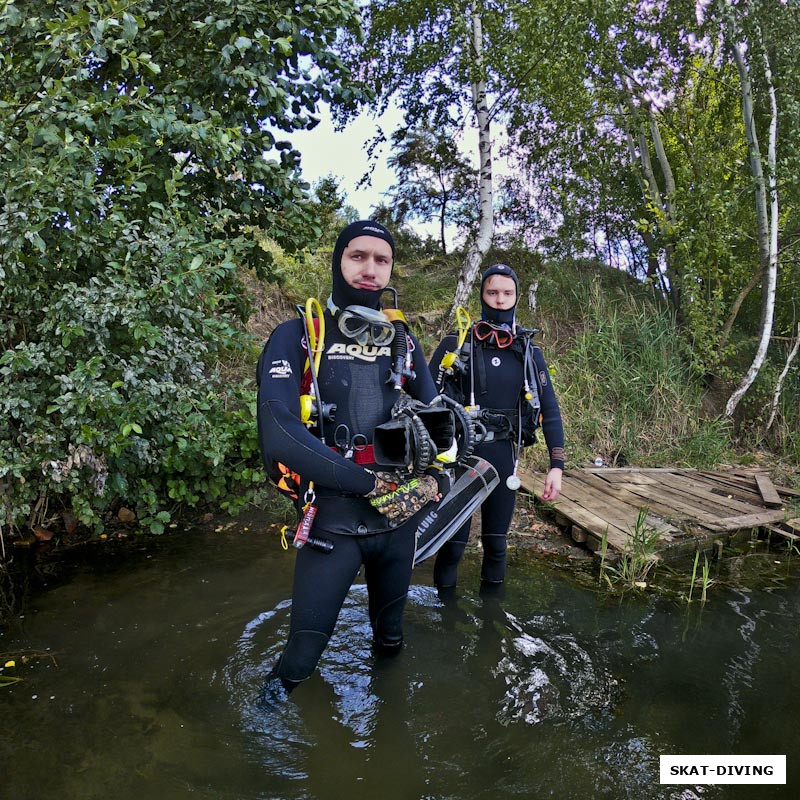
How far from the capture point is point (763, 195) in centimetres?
801

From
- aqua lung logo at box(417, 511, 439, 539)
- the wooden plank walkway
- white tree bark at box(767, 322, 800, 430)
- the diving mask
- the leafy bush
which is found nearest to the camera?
the diving mask

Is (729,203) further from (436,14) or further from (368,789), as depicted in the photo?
(368,789)

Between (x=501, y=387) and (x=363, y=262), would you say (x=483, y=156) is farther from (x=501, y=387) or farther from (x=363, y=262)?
(x=363, y=262)

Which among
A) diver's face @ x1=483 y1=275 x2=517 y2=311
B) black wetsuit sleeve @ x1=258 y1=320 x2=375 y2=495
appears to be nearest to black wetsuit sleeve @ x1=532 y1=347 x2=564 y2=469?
diver's face @ x1=483 y1=275 x2=517 y2=311

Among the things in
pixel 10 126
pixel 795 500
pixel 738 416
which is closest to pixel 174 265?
pixel 10 126

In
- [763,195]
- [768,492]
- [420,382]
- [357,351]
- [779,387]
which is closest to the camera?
[357,351]

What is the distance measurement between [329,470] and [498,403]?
72.1 inches

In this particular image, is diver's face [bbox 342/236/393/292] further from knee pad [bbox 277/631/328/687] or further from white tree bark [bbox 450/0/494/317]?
white tree bark [bbox 450/0/494/317]

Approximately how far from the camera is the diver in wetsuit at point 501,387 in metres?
3.79

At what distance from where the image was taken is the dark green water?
7.82 feet

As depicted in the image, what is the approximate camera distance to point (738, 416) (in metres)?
9.22

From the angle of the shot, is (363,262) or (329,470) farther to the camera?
(363,262)

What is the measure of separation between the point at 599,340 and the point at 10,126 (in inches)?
301

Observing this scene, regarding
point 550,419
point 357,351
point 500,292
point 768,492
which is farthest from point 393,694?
point 768,492
